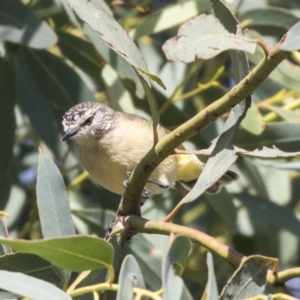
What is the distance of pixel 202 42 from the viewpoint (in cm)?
162

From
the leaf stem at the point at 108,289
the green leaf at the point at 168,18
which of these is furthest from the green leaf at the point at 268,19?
the leaf stem at the point at 108,289

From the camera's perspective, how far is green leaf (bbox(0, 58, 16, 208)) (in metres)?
3.04

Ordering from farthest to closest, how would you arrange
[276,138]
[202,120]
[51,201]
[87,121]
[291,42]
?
[87,121] < [276,138] < [51,201] < [202,120] < [291,42]

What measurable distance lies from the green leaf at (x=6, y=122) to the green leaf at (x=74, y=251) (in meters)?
1.39

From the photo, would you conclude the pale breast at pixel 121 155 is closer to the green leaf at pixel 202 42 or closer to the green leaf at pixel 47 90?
the green leaf at pixel 47 90

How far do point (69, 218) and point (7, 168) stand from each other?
119cm

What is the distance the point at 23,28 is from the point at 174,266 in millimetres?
1468

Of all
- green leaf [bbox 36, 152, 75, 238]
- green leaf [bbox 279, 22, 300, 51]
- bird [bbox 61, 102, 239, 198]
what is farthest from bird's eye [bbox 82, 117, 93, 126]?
green leaf [bbox 279, 22, 300, 51]

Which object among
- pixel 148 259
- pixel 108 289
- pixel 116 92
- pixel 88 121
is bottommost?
pixel 148 259

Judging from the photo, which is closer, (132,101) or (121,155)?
(121,155)

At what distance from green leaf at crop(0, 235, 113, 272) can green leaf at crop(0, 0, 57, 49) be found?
122cm

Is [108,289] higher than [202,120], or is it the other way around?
[202,120]

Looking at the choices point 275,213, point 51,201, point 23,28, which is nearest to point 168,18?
point 23,28

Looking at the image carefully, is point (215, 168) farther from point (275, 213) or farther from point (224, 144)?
point (275, 213)
